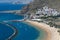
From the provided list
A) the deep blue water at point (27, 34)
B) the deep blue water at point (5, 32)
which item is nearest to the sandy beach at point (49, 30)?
the deep blue water at point (27, 34)

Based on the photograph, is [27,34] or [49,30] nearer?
[27,34]

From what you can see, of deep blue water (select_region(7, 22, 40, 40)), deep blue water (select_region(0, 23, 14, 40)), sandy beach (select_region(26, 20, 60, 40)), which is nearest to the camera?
sandy beach (select_region(26, 20, 60, 40))

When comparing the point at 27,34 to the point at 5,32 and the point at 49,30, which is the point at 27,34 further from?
the point at 5,32

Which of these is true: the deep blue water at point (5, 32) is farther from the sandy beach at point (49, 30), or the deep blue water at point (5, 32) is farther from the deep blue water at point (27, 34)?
the sandy beach at point (49, 30)

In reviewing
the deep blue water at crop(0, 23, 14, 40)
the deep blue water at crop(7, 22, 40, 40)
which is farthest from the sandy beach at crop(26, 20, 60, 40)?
the deep blue water at crop(0, 23, 14, 40)

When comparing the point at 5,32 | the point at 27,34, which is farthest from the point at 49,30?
the point at 5,32

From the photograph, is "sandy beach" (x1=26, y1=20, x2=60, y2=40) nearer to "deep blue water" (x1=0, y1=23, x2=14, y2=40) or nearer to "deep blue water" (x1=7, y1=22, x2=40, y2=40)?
"deep blue water" (x1=7, y1=22, x2=40, y2=40)

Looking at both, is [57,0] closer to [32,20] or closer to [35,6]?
[35,6]

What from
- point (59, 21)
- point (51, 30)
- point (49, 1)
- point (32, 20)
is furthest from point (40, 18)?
point (49, 1)

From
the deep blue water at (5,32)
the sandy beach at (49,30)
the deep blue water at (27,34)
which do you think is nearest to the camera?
the sandy beach at (49,30)

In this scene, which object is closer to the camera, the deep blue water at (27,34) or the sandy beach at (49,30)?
the sandy beach at (49,30)

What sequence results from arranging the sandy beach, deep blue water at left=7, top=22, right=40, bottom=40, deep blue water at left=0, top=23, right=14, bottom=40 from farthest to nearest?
deep blue water at left=0, top=23, right=14, bottom=40 → deep blue water at left=7, top=22, right=40, bottom=40 → the sandy beach
